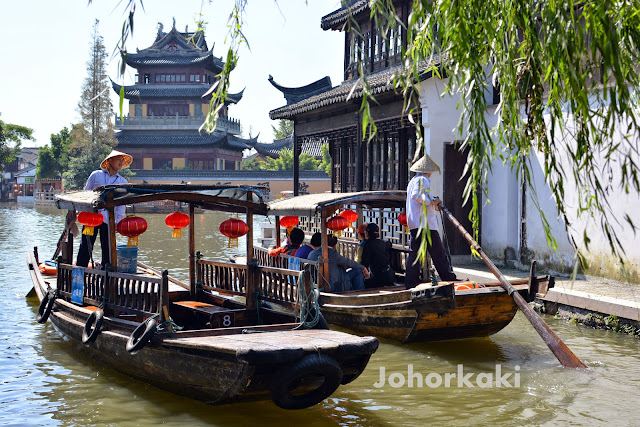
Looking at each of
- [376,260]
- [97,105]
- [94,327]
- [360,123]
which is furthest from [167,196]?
[97,105]

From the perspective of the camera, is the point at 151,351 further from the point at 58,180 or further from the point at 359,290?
the point at 58,180

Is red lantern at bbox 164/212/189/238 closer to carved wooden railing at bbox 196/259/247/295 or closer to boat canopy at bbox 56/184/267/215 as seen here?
boat canopy at bbox 56/184/267/215

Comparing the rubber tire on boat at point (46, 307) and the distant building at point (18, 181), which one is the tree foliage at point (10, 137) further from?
the rubber tire on boat at point (46, 307)

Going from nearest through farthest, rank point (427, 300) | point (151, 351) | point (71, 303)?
point (151, 351) → point (427, 300) → point (71, 303)

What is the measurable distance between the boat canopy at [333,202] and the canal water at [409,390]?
1668 mm

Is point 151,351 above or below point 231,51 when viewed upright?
below

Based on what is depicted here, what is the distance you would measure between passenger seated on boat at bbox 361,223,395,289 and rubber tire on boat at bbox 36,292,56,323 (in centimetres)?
376

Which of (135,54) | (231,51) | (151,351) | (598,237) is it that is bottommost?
(151,351)

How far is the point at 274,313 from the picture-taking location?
6.81m

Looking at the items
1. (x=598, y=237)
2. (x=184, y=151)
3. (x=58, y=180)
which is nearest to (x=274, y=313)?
(x=598, y=237)

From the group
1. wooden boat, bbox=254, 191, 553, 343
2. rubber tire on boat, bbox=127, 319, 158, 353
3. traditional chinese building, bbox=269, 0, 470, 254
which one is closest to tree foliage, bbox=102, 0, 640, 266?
rubber tire on boat, bbox=127, 319, 158, 353

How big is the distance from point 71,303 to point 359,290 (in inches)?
131

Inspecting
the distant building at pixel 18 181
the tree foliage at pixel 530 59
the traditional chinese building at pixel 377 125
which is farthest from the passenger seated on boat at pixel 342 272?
the distant building at pixel 18 181

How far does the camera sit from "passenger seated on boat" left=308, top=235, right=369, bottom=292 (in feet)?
27.3
